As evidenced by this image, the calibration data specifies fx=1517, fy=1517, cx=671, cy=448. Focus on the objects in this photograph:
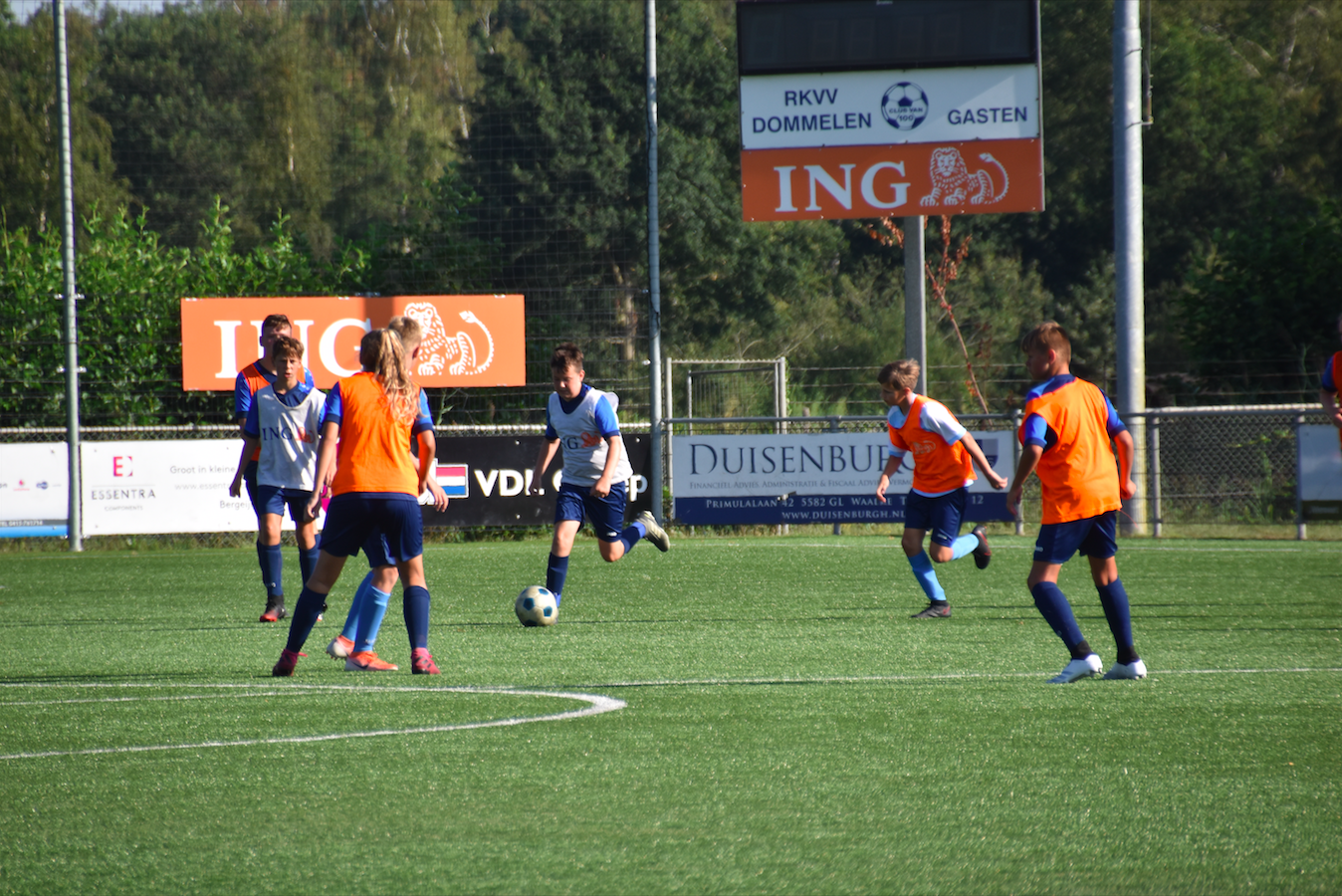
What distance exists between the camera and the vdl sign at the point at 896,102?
19141 millimetres

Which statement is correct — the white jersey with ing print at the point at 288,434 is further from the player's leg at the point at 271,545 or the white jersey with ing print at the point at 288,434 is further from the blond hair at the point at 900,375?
the blond hair at the point at 900,375

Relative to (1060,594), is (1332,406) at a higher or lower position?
higher

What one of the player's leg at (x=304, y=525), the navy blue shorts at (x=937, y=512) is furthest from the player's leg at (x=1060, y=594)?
the player's leg at (x=304, y=525)

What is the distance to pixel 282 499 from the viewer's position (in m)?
9.75

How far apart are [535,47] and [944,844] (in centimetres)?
2620

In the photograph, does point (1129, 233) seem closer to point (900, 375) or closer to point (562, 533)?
point (900, 375)

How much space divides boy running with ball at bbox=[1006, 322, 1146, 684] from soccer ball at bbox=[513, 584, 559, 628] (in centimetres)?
357

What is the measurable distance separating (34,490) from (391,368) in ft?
38.6

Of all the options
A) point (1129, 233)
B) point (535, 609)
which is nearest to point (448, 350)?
point (1129, 233)

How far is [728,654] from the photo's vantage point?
26.1 feet

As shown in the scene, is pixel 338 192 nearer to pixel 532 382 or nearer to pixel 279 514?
pixel 532 382

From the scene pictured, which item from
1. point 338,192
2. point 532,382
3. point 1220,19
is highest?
point 1220,19

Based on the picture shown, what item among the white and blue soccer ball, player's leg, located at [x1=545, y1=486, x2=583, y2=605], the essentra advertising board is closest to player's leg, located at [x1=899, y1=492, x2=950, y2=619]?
player's leg, located at [x1=545, y1=486, x2=583, y2=605]

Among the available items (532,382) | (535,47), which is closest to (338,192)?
(535,47)
